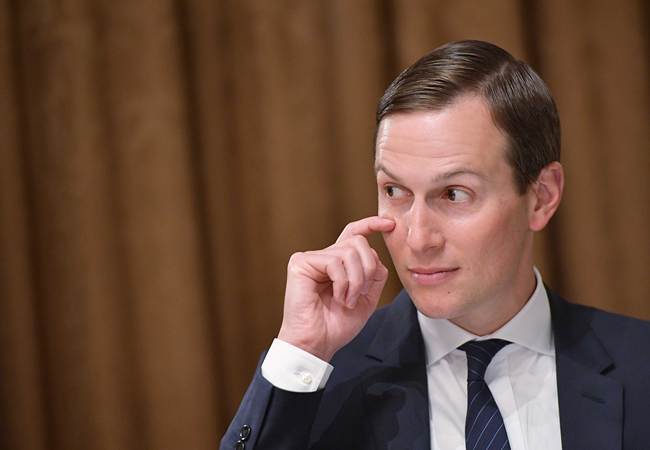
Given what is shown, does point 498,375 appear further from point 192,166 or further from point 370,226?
point 192,166

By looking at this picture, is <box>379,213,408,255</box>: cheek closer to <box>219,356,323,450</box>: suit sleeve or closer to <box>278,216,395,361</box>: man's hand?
<box>278,216,395,361</box>: man's hand

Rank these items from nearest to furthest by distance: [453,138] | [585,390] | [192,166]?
[453,138] < [585,390] < [192,166]

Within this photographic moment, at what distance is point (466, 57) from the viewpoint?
163cm

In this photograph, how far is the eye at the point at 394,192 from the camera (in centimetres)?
162

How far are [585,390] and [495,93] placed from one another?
61 centimetres

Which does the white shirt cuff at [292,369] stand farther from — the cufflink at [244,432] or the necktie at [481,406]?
the necktie at [481,406]

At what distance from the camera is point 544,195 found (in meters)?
1.71

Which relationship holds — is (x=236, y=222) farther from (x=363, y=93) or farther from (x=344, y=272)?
(x=344, y=272)

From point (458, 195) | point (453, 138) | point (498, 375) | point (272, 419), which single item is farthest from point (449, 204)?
point (272, 419)

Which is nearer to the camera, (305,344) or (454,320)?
(305,344)

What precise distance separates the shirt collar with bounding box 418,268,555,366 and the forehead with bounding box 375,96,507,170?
343 mm

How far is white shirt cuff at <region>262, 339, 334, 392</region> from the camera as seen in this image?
1578 mm

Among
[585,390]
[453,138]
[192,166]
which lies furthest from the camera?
[192,166]

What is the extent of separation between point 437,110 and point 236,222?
922 millimetres
